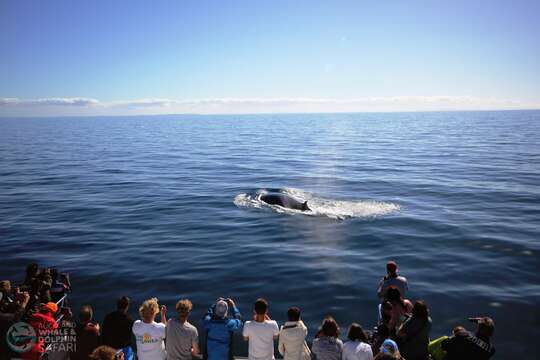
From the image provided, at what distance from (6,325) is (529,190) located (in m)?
40.2

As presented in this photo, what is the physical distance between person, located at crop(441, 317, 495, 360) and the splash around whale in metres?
19.3

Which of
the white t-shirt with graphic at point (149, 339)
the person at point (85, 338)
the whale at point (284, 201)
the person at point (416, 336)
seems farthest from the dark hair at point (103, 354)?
the whale at point (284, 201)

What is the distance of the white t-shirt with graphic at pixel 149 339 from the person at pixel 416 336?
5.42 metres

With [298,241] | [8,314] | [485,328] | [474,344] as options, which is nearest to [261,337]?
[474,344]

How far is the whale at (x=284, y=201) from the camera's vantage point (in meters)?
31.0

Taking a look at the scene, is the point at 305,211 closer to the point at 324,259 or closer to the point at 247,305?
the point at 324,259

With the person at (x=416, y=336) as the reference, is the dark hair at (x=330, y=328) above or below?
above

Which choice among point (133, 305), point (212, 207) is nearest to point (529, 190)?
point (212, 207)

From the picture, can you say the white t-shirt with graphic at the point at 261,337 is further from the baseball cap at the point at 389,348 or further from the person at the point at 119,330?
the person at the point at 119,330

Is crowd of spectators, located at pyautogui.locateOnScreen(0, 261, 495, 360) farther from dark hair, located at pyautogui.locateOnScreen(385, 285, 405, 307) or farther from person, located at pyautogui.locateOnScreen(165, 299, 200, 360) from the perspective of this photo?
dark hair, located at pyautogui.locateOnScreen(385, 285, 405, 307)

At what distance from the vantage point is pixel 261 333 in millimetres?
8602

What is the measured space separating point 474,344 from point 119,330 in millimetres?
7676

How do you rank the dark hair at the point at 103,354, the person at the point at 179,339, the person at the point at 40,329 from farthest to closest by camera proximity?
the person at the point at 179,339 < the person at the point at 40,329 < the dark hair at the point at 103,354

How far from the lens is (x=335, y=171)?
5131cm
